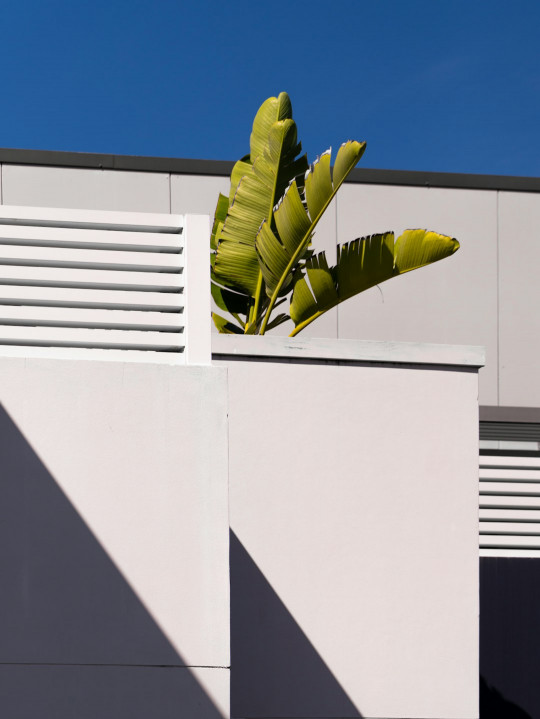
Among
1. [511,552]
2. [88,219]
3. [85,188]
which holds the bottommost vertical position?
[511,552]

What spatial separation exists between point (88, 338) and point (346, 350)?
8.95 ft

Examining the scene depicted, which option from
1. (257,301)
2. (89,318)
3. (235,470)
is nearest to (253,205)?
(257,301)

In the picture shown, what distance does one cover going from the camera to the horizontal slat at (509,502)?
11.1m

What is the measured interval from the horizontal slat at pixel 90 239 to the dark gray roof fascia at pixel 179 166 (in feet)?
21.0

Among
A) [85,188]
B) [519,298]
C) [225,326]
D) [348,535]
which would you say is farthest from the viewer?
[519,298]

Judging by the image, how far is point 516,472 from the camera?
445 inches

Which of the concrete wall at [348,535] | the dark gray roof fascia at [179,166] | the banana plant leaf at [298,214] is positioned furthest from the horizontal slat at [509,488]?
the dark gray roof fascia at [179,166]

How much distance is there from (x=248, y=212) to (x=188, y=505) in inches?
183

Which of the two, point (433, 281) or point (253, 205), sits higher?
point (253, 205)

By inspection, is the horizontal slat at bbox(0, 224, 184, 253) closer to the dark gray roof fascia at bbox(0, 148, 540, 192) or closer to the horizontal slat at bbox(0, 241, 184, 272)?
the horizontal slat at bbox(0, 241, 184, 272)

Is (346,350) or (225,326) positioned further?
(225,326)

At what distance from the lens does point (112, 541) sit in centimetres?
537

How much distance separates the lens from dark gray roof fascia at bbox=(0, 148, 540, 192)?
40.9 ft

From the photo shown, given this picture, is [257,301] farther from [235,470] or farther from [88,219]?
[88,219]
